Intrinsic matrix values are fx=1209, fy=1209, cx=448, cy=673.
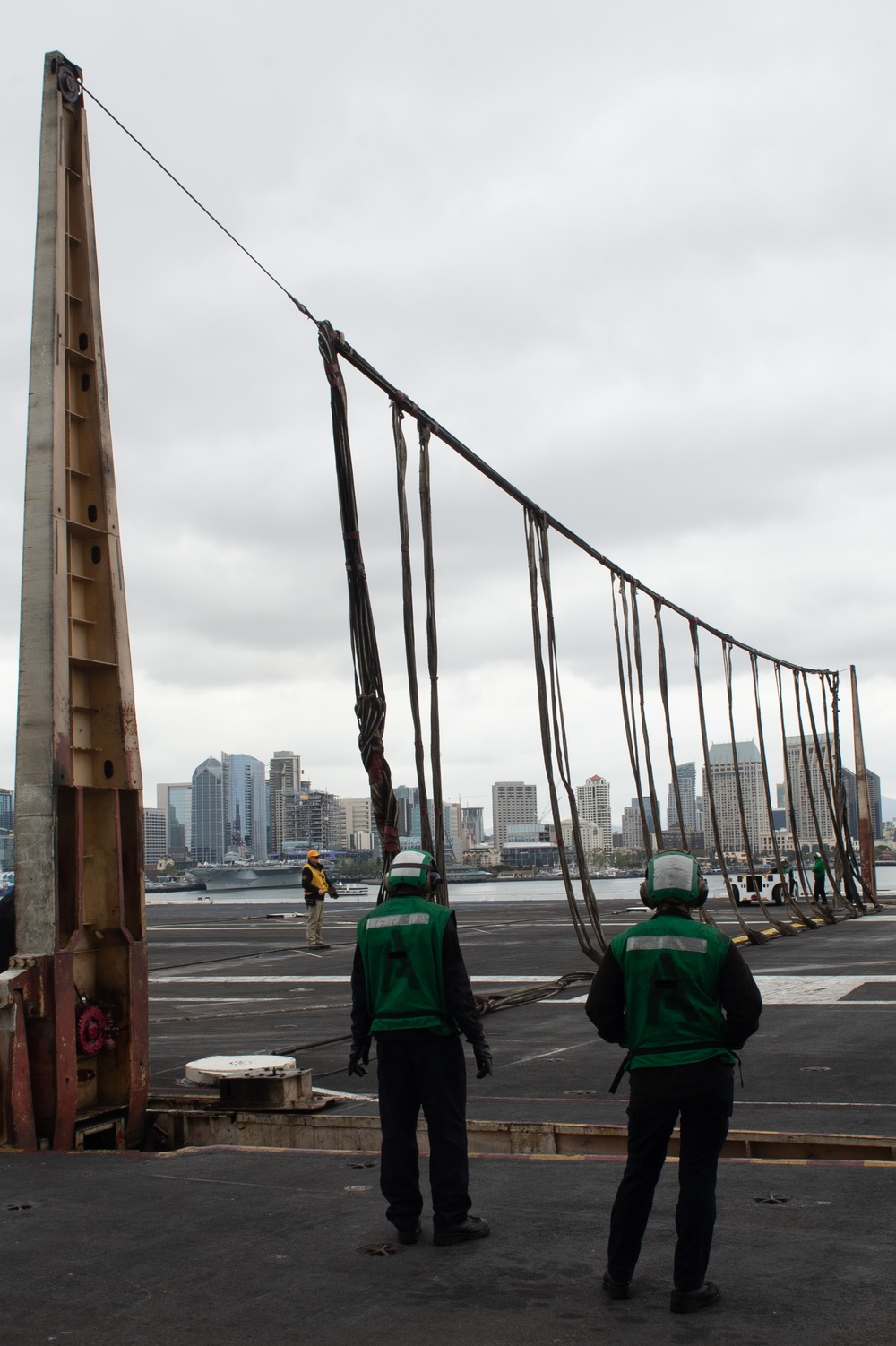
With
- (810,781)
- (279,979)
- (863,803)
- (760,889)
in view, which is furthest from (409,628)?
(863,803)

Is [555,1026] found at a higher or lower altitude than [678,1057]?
lower

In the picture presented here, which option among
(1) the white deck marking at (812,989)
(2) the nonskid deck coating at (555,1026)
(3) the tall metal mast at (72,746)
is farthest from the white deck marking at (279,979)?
(3) the tall metal mast at (72,746)

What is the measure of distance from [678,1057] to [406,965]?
5.22 ft

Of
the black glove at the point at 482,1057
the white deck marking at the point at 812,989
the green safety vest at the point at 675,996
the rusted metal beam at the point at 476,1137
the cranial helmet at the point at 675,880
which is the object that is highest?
the cranial helmet at the point at 675,880

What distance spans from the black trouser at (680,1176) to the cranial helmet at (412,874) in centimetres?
159

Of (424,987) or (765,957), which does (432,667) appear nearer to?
(424,987)

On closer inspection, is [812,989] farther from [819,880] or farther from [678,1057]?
[819,880]

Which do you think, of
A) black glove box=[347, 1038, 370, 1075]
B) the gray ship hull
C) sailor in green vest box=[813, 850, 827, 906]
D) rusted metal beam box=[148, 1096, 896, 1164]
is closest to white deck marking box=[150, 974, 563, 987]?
rusted metal beam box=[148, 1096, 896, 1164]

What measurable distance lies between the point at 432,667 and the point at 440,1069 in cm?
657

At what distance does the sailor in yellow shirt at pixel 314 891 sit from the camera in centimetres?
2517

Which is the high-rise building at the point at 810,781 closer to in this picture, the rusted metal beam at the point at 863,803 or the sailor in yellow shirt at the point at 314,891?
the rusted metal beam at the point at 863,803

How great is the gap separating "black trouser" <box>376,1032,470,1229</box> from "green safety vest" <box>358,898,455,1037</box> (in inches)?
3.5

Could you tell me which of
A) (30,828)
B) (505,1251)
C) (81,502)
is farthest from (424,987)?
(81,502)

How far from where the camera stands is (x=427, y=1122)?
5746mm
